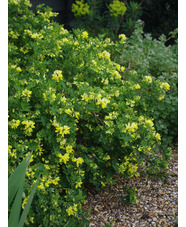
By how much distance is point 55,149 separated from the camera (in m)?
1.88

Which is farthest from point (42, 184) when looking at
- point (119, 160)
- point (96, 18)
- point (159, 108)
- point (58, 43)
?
point (96, 18)

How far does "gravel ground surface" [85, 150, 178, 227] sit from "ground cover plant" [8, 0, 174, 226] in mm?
141

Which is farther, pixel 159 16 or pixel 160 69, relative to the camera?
pixel 159 16

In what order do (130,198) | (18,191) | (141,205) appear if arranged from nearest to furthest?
(18,191) → (130,198) → (141,205)

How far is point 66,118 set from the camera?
186 cm

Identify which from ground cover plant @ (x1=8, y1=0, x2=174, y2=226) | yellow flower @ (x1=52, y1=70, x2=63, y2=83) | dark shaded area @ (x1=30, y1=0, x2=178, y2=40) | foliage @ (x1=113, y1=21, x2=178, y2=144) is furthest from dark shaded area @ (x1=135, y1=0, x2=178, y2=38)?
yellow flower @ (x1=52, y1=70, x2=63, y2=83)

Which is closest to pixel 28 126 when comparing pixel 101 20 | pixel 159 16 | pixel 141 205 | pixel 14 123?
pixel 14 123

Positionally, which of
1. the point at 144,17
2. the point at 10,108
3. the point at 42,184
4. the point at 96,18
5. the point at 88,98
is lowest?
the point at 42,184

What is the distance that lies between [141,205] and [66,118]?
3.55ft

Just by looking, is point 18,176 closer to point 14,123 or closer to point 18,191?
point 18,191

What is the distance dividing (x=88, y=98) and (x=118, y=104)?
1.13ft

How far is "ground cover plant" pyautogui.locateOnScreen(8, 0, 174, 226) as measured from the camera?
181 centimetres

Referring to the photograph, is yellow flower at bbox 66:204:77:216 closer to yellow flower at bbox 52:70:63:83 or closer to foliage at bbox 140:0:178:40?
yellow flower at bbox 52:70:63:83
